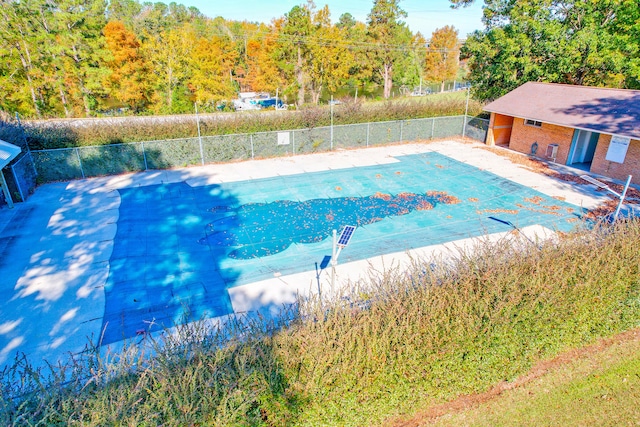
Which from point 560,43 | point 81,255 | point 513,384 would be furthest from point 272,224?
point 560,43

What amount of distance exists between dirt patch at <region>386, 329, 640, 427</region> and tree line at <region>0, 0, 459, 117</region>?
96.9 feet

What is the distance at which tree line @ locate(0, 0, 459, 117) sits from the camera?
2605 cm

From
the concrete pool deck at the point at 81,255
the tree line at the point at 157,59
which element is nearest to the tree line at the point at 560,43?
the concrete pool deck at the point at 81,255

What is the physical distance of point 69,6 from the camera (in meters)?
28.8

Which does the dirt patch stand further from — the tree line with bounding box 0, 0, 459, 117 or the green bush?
the tree line with bounding box 0, 0, 459, 117

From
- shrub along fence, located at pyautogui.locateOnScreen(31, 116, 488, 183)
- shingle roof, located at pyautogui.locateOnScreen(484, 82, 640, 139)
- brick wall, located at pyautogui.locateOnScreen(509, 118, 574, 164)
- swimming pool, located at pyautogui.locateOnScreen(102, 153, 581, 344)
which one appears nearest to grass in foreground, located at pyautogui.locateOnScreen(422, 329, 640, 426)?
swimming pool, located at pyautogui.locateOnScreen(102, 153, 581, 344)

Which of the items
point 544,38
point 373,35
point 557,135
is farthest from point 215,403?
point 373,35

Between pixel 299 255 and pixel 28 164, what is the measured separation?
11.8 metres

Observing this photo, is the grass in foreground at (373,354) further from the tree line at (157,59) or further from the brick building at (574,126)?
the tree line at (157,59)

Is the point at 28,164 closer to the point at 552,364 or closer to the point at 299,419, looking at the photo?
the point at 299,419

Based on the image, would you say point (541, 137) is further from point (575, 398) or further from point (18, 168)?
point (18, 168)

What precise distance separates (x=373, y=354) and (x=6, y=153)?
1312 centimetres

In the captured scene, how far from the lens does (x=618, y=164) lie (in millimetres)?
15836

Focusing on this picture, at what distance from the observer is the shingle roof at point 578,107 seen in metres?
15.6
